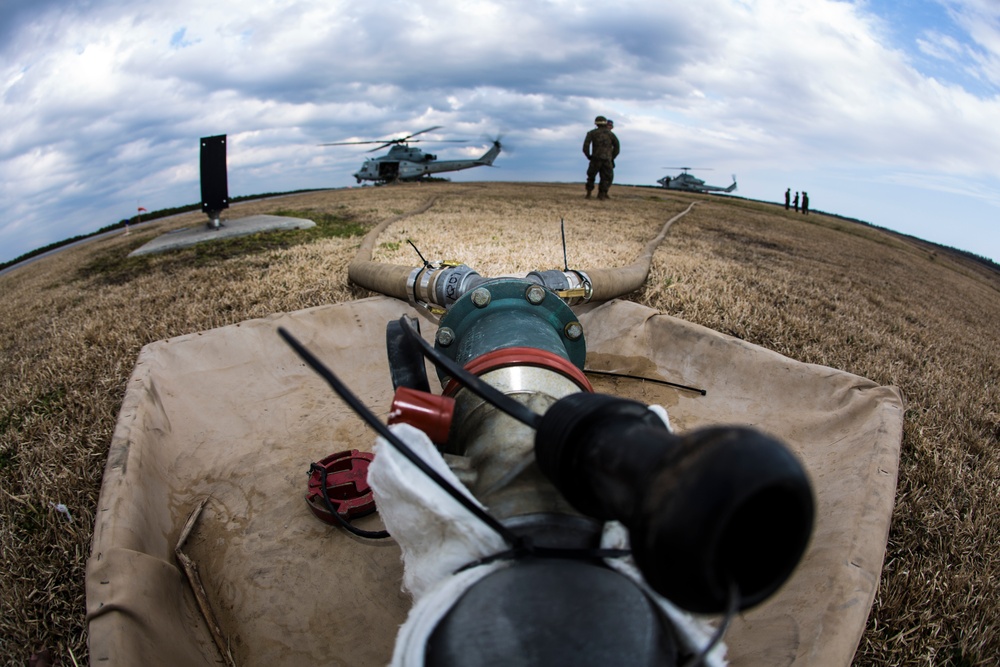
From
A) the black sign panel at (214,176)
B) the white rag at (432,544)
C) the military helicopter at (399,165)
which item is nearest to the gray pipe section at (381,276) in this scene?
the white rag at (432,544)

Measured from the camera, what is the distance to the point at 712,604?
1.90ft

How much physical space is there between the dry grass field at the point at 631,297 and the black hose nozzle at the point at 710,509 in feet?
3.81

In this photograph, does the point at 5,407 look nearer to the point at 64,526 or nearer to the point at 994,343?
the point at 64,526

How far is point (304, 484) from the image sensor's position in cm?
211

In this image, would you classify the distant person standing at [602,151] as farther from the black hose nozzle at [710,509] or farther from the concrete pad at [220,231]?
the black hose nozzle at [710,509]

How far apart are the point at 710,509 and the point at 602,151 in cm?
1290

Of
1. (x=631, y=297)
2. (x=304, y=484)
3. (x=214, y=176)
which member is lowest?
(x=304, y=484)

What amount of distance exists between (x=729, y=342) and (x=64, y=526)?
2682 mm

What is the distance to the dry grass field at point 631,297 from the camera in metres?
1.53

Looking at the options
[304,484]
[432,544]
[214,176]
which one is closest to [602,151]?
[214,176]

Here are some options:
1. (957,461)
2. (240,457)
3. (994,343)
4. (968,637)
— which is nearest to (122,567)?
(240,457)

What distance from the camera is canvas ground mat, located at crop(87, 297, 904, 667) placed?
4.44 feet

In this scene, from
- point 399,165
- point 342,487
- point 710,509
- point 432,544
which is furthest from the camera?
point 399,165

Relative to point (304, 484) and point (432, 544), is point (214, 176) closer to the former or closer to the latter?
point (304, 484)
